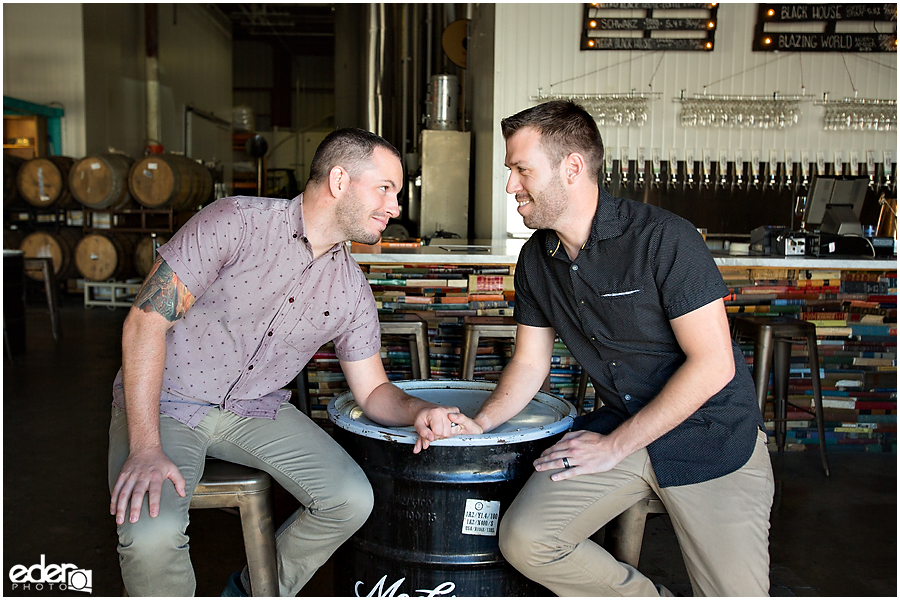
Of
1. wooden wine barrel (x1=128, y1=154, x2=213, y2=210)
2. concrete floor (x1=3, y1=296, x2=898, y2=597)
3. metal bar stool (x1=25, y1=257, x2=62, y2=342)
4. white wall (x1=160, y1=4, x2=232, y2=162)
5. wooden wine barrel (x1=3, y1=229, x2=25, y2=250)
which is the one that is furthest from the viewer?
white wall (x1=160, y1=4, x2=232, y2=162)

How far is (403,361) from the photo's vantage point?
387 cm

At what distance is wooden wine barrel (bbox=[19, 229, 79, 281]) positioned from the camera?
8.56 m

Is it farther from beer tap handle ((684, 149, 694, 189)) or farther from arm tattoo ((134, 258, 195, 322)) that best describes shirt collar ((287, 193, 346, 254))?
beer tap handle ((684, 149, 694, 189))

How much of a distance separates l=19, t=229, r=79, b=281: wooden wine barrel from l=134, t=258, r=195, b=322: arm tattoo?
776 cm

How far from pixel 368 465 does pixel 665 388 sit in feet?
2.32

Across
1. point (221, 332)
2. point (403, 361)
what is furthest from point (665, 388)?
point (403, 361)

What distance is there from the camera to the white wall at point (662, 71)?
20.0 ft

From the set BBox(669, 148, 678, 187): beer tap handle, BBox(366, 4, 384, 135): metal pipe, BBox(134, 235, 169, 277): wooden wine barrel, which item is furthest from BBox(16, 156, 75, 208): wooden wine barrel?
BBox(669, 148, 678, 187): beer tap handle

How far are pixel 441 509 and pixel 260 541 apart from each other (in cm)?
42

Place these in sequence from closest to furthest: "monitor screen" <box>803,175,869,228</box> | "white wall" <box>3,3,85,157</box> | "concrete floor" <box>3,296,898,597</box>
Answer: "concrete floor" <box>3,296,898,597</box>, "monitor screen" <box>803,175,869,228</box>, "white wall" <box>3,3,85,157</box>

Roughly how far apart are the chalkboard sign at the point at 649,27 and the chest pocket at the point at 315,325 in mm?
4816

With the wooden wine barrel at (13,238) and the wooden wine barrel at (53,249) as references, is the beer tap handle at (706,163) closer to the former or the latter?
the wooden wine barrel at (53,249)

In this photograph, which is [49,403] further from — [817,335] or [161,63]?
[161,63]

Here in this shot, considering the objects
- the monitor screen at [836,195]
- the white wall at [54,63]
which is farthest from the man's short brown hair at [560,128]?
the white wall at [54,63]
